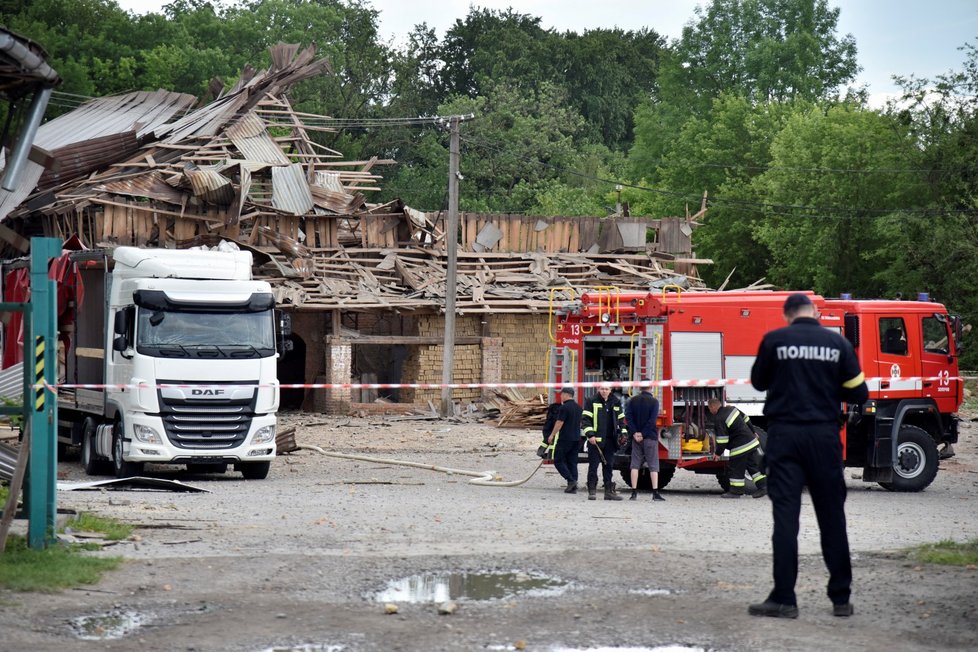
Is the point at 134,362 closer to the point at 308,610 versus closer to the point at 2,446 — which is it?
the point at 2,446

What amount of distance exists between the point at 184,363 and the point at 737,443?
7.69 m

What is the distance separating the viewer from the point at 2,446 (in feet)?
36.4

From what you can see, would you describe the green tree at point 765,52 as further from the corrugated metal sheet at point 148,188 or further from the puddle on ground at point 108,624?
the puddle on ground at point 108,624

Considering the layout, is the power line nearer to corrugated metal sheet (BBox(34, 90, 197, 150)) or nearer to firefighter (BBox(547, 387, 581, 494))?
corrugated metal sheet (BBox(34, 90, 197, 150))

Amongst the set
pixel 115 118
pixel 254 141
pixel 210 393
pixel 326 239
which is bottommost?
pixel 210 393

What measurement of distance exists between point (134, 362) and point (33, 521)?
327 inches

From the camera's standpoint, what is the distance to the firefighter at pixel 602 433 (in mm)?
17141

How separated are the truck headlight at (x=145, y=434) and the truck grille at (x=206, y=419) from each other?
0.17m

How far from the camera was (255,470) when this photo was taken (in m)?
19.5

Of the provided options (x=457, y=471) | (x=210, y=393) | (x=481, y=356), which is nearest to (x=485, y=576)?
(x=210, y=393)

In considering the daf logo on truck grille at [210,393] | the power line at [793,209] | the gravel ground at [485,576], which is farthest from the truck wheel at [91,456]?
the power line at [793,209]

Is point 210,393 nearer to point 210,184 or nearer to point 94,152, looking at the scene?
point 94,152

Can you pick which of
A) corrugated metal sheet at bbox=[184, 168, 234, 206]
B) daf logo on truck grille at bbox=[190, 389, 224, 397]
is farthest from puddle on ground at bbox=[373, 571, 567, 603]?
corrugated metal sheet at bbox=[184, 168, 234, 206]

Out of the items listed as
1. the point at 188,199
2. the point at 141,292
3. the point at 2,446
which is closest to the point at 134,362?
the point at 141,292
